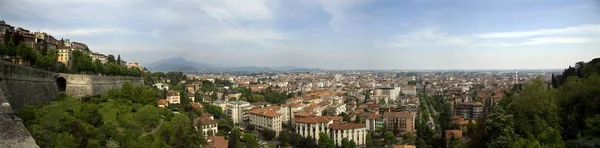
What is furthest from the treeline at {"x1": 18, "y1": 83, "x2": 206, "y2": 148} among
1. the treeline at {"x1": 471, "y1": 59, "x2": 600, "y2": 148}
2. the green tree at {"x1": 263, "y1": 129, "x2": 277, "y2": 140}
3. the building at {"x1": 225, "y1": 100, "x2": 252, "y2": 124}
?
the building at {"x1": 225, "y1": 100, "x2": 252, "y2": 124}

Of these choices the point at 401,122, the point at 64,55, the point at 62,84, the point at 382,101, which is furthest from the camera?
the point at 382,101

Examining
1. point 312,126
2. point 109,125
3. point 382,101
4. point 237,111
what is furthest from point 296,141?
point 382,101

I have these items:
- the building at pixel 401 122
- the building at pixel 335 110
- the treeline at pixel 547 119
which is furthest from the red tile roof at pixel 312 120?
the treeline at pixel 547 119

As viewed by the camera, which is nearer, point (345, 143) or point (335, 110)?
point (345, 143)

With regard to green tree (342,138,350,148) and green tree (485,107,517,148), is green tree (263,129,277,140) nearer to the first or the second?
green tree (342,138,350,148)

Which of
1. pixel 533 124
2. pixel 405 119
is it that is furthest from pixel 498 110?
pixel 405 119

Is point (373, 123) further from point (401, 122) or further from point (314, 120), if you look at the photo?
point (314, 120)
